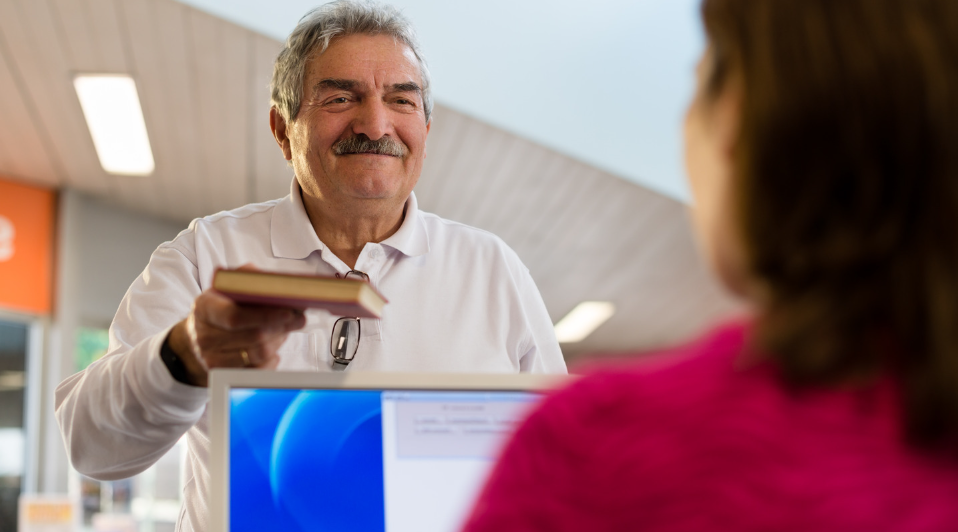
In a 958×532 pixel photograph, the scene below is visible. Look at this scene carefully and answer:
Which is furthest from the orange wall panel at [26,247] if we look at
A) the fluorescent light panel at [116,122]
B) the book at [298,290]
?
the book at [298,290]

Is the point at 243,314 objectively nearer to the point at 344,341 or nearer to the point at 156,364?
the point at 156,364

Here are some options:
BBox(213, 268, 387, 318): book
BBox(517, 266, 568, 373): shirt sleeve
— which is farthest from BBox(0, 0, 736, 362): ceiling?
BBox(213, 268, 387, 318): book

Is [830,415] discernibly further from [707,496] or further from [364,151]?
[364,151]

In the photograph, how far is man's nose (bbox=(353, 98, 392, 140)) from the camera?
5.70 feet

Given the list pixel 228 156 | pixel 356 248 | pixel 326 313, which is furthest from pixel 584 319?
pixel 326 313

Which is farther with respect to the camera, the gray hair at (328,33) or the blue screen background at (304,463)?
the gray hair at (328,33)

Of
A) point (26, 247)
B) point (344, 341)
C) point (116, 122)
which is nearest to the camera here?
point (344, 341)

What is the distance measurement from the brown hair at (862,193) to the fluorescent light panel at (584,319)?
8.38m

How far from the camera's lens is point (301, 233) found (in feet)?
5.53

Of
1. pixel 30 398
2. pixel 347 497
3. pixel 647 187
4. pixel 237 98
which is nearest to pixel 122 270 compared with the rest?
pixel 30 398

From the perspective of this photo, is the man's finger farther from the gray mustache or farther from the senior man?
the gray mustache

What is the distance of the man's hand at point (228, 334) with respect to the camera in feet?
3.34

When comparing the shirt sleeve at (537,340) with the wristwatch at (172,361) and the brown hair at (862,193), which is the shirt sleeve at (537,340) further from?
the brown hair at (862,193)

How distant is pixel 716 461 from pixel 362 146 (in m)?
1.36
